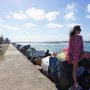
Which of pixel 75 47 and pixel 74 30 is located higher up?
pixel 74 30

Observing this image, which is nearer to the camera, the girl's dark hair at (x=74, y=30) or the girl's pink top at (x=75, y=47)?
the girl's dark hair at (x=74, y=30)

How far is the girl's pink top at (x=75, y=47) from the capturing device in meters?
7.09

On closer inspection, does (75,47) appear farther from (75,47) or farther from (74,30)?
(74,30)

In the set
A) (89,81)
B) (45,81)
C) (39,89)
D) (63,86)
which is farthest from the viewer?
(45,81)

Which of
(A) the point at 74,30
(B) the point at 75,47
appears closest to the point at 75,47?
(B) the point at 75,47

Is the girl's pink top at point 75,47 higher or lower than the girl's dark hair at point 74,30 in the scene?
lower

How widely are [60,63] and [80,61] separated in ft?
2.21

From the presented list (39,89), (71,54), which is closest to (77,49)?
(71,54)

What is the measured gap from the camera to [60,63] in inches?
299

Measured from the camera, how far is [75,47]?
713 cm

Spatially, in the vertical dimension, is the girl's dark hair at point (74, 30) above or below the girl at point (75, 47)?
above

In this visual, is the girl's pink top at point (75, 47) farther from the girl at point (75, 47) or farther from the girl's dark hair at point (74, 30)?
the girl's dark hair at point (74, 30)

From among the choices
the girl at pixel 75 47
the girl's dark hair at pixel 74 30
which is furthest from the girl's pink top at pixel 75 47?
the girl's dark hair at pixel 74 30

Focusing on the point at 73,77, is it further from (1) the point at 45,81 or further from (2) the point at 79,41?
(1) the point at 45,81
